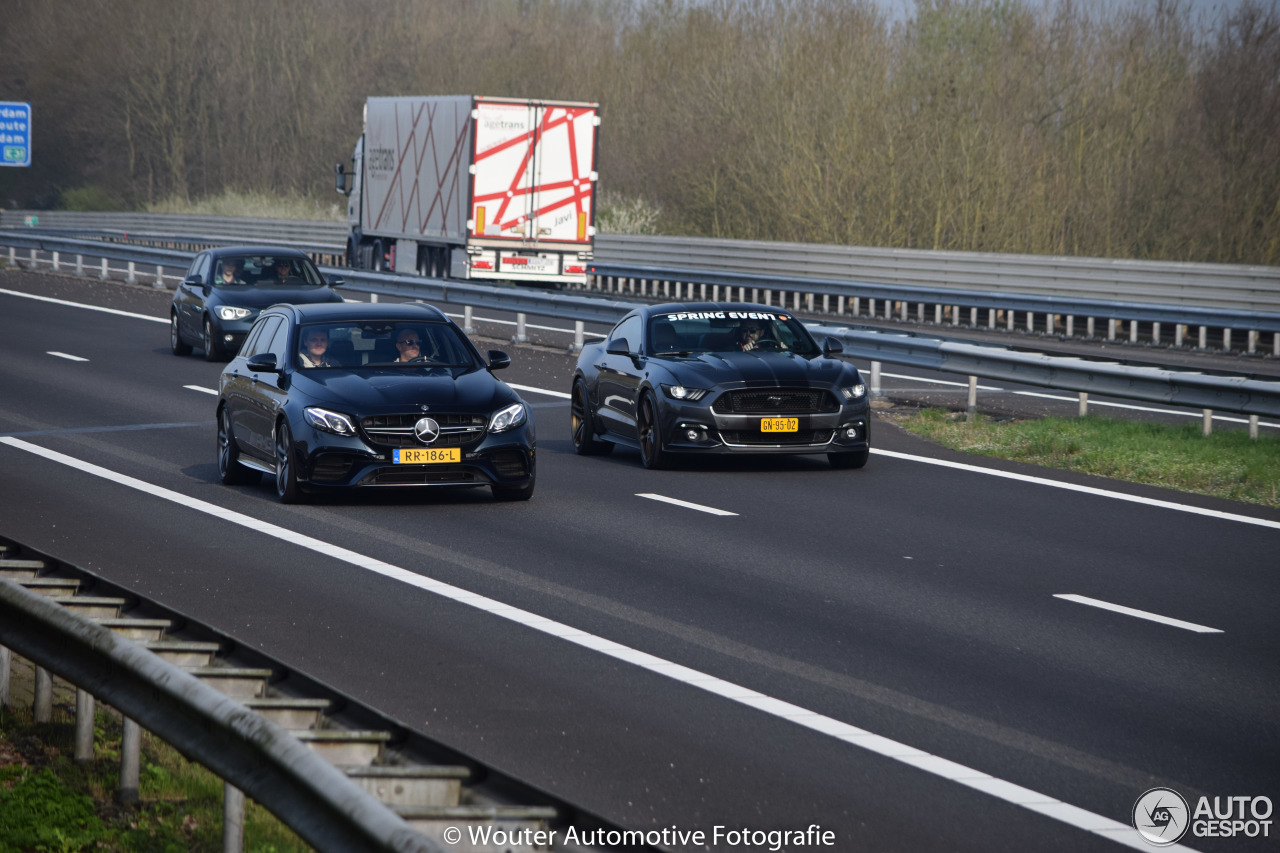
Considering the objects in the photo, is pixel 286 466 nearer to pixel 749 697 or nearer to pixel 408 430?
pixel 408 430

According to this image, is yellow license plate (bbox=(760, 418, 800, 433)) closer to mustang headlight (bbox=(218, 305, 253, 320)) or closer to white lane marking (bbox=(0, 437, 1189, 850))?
white lane marking (bbox=(0, 437, 1189, 850))

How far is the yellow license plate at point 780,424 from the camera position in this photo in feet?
50.6

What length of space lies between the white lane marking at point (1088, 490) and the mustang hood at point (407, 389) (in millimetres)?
4741

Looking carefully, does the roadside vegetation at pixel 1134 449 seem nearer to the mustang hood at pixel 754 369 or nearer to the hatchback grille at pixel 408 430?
the mustang hood at pixel 754 369

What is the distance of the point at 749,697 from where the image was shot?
7.57m

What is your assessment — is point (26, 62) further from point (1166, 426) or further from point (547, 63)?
point (1166, 426)

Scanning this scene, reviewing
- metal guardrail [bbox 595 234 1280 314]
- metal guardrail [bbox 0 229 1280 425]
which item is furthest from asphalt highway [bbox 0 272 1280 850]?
metal guardrail [bbox 595 234 1280 314]

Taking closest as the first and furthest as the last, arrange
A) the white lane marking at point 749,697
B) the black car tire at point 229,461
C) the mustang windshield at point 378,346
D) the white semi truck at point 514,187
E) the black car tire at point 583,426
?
the white lane marking at point 749,697, the mustang windshield at point 378,346, the black car tire at point 229,461, the black car tire at point 583,426, the white semi truck at point 514,187

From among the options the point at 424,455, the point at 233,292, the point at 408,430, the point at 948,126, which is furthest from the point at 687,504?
the point at 948,126

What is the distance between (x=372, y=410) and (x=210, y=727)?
822 cm

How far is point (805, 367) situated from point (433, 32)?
257ft

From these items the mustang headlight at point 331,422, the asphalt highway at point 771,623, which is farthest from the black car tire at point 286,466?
the mustang headlight at point 331,422

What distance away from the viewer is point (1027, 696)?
762 cm

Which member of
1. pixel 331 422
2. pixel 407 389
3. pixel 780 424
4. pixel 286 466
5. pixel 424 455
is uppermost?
pixel 407 389
